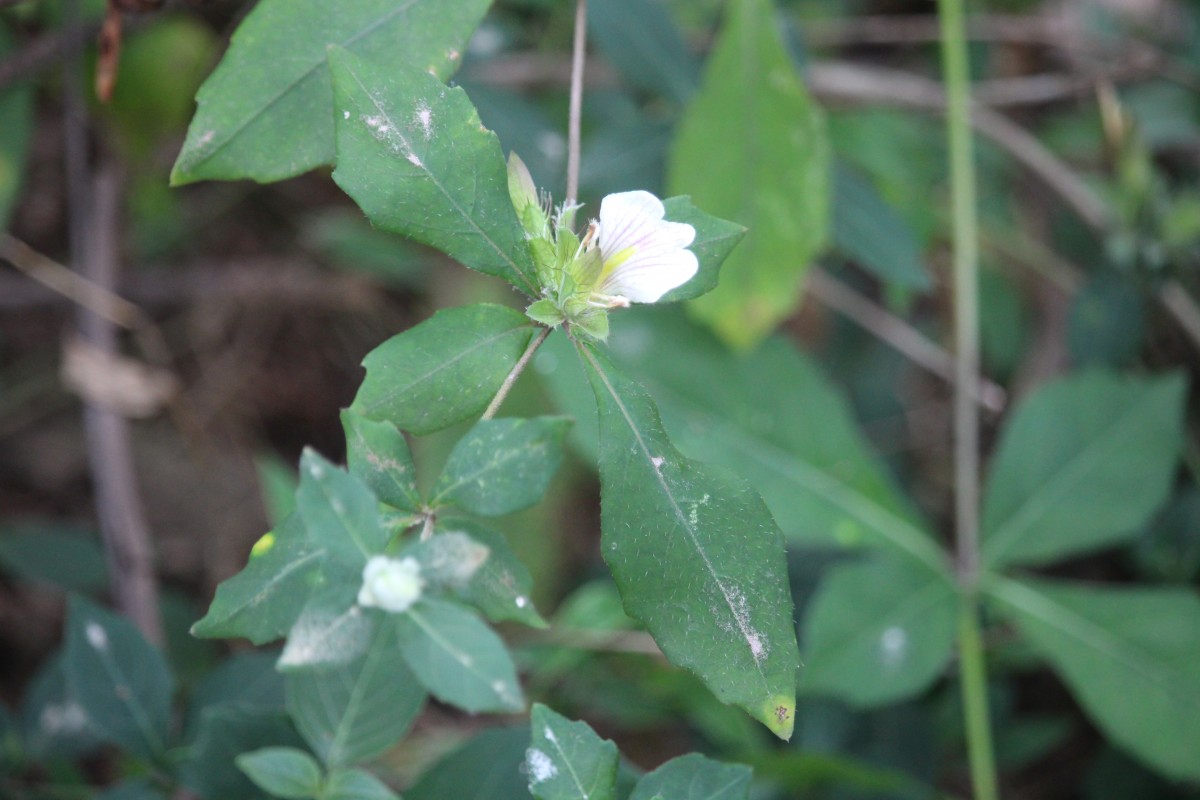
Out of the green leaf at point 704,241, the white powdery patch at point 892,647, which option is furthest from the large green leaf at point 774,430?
the green leaf at point 704,241

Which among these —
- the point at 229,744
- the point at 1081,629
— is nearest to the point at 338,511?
the point at 229,744

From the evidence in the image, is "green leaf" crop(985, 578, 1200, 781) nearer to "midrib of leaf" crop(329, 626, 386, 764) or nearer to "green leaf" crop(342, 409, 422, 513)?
"midrib of leaf" crop(329, 626, 386, 764)

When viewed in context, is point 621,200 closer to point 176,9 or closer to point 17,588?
point 176,9

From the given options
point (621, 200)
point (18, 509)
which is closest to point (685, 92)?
point (621, 200)

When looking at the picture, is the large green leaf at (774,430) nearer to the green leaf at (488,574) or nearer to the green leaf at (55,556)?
the green leaf at (488,574)

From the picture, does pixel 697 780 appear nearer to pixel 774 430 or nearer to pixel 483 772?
pixel 483 772
